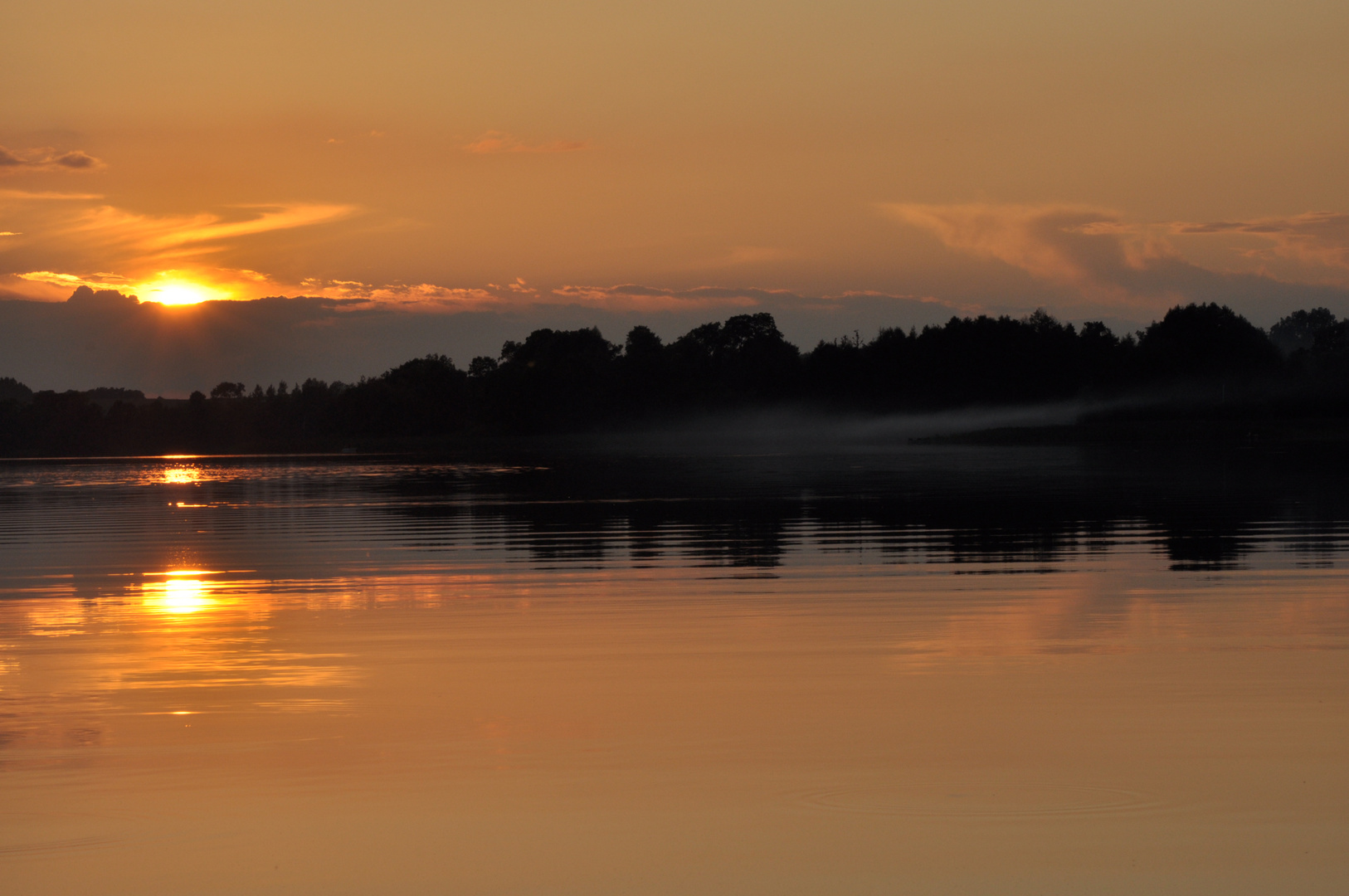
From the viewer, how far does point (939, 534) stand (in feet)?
58.3

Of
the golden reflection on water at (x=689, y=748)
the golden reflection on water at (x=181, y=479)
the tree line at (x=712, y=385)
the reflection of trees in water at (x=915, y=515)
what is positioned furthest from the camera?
the tree line at (x=712, y=385)

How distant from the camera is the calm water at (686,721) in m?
5.09

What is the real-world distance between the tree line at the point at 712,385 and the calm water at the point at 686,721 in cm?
10220

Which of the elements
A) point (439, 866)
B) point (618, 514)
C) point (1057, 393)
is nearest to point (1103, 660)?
point (439, 866)

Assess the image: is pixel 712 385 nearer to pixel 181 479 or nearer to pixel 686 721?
pixel 181 479

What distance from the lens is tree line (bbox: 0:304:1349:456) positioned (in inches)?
4385

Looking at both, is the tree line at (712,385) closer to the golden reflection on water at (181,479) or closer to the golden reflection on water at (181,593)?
the golden reflection on water at (181,479)

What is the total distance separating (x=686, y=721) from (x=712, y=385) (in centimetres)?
13090

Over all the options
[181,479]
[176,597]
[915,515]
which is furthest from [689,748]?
[181,479]

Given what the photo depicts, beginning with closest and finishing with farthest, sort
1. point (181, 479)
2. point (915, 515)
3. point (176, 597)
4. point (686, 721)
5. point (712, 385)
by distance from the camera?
point (686, 721), point (176, 597), point (915, 515), point (181, 479), point (712, 385)

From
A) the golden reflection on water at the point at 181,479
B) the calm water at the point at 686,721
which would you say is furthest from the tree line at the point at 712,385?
the calm water at the point at 686,721

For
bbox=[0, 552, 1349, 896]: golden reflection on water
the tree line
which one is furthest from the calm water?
the tree line

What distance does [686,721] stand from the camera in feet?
23.2

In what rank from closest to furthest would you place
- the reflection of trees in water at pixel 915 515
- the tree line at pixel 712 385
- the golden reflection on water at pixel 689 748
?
the golden reflection on water at pixel 689 748 → the reflection of trees in water at pixel 915 515 → the tree line at pixel 712 385
